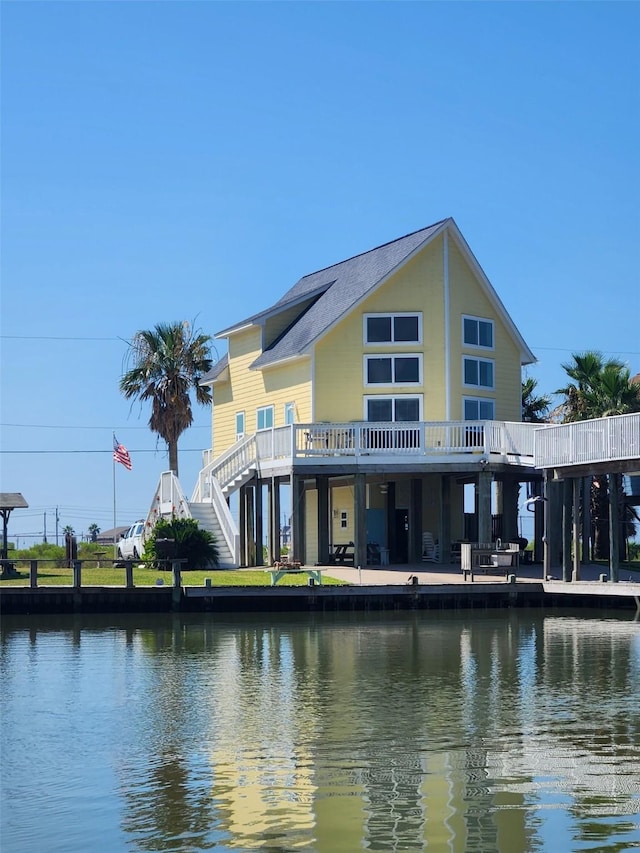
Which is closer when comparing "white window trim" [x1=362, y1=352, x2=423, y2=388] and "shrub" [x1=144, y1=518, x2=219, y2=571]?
"shrub" [x1=144, y1=518, x2=219, y2=571]

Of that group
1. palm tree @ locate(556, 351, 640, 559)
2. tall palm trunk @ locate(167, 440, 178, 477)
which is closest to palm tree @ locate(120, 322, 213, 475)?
tall palm trunk @ locate(167, 440, 178, 477)

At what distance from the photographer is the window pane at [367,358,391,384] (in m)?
46.1

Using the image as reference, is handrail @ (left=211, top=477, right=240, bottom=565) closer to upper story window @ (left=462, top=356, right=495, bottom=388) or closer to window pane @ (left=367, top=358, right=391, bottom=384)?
Result: window pane @ (left=367, top=358, right=391, bottom=384)

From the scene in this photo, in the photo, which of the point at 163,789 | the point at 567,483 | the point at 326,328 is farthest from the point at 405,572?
the point at 163,789

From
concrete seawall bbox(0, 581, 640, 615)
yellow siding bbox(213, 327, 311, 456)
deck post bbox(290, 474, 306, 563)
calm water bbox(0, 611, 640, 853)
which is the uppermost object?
yellow siding bbox(213, 327, 311, 456)

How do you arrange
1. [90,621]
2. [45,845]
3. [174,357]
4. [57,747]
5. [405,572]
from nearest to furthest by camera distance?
[45,845]
[57,747]
[90,621]
[405,572]
[174,357]

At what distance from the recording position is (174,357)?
63031mm

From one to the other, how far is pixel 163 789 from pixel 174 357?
4820 centimetres

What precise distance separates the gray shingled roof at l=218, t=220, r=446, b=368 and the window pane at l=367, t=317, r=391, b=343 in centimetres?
107

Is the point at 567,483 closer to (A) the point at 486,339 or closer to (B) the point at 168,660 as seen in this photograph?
(A) the point at 486,339

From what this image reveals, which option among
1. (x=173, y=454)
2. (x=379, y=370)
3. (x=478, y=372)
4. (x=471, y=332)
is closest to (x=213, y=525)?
(x=379, y=370)

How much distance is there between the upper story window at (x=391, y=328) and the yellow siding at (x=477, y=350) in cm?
139

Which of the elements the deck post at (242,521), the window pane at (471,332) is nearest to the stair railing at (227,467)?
the deck post at (242,521)

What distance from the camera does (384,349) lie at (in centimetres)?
4616
